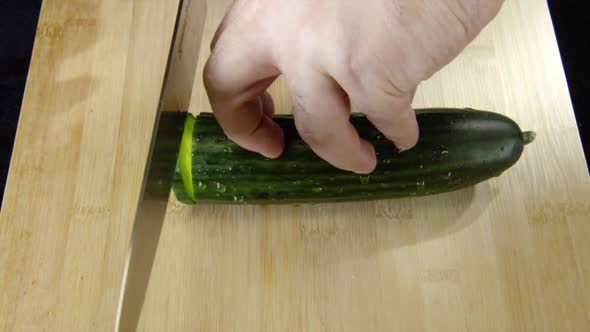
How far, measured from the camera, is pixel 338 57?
86 centimetres

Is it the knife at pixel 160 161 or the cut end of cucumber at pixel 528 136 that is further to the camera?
the cut end of cucumber at pixel 528 136

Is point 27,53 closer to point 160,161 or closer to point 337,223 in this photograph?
point 160,161

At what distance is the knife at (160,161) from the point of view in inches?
38.1

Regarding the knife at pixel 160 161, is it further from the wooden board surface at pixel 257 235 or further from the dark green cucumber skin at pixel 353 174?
the wooden board surface at pixel 257 235

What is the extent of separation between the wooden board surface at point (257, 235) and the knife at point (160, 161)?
1.52 ft

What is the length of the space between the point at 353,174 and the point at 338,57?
644mm

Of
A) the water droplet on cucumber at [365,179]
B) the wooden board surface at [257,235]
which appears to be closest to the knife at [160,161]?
the wooden board surface at [257,235]

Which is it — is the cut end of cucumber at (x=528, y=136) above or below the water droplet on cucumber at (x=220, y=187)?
above

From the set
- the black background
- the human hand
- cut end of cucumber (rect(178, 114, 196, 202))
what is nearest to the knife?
the human hand

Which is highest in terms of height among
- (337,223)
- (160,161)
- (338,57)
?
(338,57)

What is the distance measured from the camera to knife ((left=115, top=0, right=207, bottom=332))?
38.1 inches

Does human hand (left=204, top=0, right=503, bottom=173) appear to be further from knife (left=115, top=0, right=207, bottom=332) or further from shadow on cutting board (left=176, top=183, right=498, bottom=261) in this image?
shadow on cutting board (left=176, top=183, right=498, bottom=261)

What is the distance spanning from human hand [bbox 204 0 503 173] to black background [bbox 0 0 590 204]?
1378mm

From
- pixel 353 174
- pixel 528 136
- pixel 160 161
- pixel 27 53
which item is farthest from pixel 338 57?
pixel 27 53
